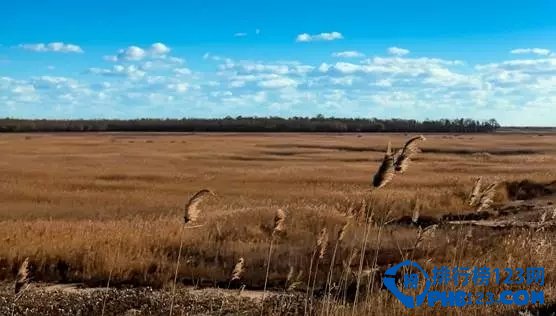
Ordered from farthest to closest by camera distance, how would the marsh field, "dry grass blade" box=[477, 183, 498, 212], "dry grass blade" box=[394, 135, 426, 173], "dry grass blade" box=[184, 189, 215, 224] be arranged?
the marsh field < "dry grass blade" box=[477, 183, 498, 212] < "dry grass blade" box=[394, 135, 426, 173] < "dry grass blade" box=[184, 189, 215, 224]

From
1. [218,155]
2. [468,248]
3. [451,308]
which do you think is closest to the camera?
[451,308]

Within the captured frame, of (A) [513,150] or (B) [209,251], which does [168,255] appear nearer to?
(B) [209,251]

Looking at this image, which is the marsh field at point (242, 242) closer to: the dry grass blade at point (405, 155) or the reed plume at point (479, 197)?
the dry grass blade at point (405, 155)

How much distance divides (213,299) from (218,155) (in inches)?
2136

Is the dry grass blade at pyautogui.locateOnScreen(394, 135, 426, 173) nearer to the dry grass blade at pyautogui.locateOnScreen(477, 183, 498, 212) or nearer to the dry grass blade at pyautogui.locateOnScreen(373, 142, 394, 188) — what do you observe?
the dry grass blade at pyautogui.locateOnScreen(373, 142, 394, 188)

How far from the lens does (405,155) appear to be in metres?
5.28

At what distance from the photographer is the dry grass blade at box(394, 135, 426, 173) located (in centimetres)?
522

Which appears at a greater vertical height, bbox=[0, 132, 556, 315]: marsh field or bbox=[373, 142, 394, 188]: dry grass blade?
bbox=[373, 142, 394, 188]: dry grass blade

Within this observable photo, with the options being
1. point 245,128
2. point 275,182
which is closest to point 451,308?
point 275,182

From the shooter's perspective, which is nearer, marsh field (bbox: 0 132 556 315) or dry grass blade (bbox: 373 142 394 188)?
dry grass blade (bbox: 373 142 394 188)

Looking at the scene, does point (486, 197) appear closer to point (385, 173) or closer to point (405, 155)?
point (405, 155)

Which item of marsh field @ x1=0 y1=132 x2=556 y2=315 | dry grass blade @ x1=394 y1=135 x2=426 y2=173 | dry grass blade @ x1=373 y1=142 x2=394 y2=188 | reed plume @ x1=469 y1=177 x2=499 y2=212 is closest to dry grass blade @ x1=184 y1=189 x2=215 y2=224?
marsh field @ x1=0 y1=132 x2=556 y2=315

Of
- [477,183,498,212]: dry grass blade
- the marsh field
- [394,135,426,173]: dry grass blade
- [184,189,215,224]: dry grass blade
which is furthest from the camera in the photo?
the marsh field

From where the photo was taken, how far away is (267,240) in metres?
17.4
